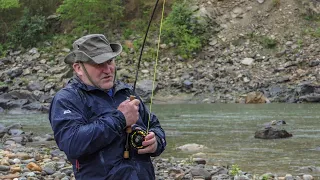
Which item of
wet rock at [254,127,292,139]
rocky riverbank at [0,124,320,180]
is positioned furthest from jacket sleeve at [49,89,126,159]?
wet rock at [254,127,292,139]

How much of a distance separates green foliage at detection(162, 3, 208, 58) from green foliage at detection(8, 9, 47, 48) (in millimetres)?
7521

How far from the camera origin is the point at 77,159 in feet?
9.73

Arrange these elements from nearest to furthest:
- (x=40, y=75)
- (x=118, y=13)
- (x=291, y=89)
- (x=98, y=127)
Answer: (x=98, y=127) → (x=291, y=89) → (x=40, y=75) → (x=118, y=13)

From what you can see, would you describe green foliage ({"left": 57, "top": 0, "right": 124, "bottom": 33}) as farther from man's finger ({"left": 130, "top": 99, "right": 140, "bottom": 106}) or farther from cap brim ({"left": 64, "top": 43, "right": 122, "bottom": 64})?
man's finger ({"left": 130, "top": 99, "right": 140, "bottom": 106})

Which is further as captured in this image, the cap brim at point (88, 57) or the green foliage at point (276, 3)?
the green foliage at point (276, 3)

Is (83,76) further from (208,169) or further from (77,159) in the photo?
(208,169)

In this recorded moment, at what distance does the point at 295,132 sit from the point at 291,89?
9.96 meters

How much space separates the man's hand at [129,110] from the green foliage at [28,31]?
28.5 meters

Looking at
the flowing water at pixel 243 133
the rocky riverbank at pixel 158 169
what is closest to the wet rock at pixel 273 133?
the flowing water at pixel 243 133

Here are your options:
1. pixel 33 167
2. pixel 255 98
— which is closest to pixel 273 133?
pixel 33 167

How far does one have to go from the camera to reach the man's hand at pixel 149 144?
3.03m

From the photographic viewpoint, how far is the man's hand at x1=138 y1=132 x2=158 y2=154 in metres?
3.03

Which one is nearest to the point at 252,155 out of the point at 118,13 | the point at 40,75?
the point at 40,75

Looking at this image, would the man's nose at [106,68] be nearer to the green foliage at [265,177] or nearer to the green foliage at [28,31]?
the green foliage at [265,177]
